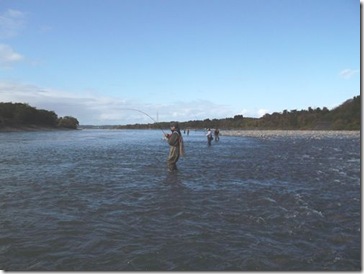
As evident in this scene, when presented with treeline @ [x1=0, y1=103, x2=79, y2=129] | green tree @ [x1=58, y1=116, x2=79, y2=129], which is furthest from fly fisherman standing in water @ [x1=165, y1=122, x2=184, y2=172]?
green tree @ [x1=58, y1=116, x2=79, y2=129]

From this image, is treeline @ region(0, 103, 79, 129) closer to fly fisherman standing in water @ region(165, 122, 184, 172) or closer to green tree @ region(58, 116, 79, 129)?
green tree @ region(58, 116, 79, 129)

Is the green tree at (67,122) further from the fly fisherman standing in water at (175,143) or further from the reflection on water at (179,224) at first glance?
the reflection on water at (179,224)

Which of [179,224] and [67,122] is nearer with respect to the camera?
[179,224]

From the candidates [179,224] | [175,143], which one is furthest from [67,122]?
[179,224]

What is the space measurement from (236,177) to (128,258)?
36.3 feet

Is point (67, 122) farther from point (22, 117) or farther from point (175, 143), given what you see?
point (175, 143)

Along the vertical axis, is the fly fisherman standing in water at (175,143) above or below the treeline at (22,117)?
below

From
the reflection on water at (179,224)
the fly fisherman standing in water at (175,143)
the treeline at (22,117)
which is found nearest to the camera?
the reflection on water at (179,224)

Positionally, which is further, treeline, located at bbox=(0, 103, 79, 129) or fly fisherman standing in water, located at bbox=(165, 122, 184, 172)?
treeline, located at bbox=(0, 103, 79, 129)

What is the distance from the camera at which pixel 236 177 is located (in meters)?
17.1

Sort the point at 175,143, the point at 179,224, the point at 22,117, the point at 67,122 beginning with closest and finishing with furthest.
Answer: the point at 179,224
the point at 175,143
the point at 22,117
the point at 67,122

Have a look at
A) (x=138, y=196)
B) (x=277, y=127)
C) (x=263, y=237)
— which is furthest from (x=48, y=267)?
(x=277, y=127)

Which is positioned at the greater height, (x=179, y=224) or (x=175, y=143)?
(x=175, y=143)

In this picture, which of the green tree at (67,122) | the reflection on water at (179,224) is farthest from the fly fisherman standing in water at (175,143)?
the green tree at (67,122)
